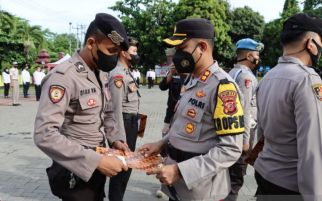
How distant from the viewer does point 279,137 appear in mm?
2236

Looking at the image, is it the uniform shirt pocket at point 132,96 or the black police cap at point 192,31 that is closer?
the black police cap at point 192,31

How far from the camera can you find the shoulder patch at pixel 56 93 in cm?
216

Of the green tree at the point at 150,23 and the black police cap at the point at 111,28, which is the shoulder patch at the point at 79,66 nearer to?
the black police cap at the point at 111,28

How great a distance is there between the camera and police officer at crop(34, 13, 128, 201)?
6.96 ft

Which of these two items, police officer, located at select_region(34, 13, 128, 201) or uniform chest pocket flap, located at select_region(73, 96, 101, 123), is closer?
police officer, located at select_region(34, 13, 128, 201)

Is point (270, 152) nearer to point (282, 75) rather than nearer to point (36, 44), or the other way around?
point (282, 75)

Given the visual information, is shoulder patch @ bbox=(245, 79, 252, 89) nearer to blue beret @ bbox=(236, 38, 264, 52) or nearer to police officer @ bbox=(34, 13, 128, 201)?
blue beret @ bbox=(236, 38, 264, 52)

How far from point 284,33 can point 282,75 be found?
0.97ft

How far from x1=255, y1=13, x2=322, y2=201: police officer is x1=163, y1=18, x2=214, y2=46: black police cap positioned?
0.49 m

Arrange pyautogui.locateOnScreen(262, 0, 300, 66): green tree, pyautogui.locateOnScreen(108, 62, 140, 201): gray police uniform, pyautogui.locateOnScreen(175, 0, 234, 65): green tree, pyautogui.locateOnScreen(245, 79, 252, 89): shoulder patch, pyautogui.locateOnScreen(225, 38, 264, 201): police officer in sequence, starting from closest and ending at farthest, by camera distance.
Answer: pyautogui.locateOnScreen(225, 38, 264, 201): police officer → pyautogui.locateOnScreen(245, 79, 252, 89): shoulder patch → pyautogui.locateOnScreen(108, 62, 140, 201): gray police uniform → pyautogui.locateOnScreen(175, 0, 234, 65): green tree → pyautogui.locateOnScreen(262, 0, 300, 66): green tree

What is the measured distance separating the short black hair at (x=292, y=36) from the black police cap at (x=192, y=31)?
1.51 ft

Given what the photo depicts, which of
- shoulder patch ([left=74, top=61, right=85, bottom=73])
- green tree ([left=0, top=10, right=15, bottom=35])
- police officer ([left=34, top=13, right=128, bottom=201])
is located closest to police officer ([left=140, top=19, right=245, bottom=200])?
police officer ([left=34, top=13, right=128, bottom=201])

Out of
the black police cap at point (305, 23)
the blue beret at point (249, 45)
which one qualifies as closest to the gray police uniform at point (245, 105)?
the blue beret at point (249, 45)

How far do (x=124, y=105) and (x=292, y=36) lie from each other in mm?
2577
